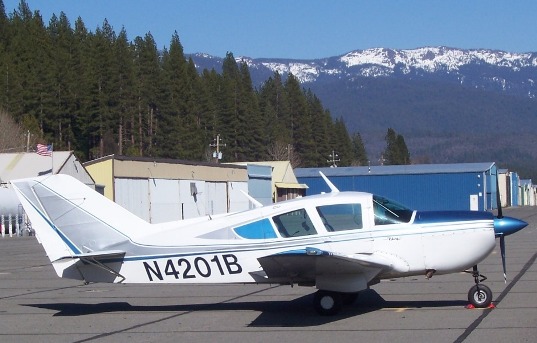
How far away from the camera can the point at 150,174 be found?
5247cm

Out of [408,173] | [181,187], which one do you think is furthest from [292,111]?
[181,187]

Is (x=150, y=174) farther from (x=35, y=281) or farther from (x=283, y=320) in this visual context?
(x=283, y=320)

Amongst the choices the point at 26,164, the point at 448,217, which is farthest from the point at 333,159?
the point at 448,217

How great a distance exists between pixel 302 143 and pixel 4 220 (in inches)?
3232

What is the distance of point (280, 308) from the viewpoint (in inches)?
562

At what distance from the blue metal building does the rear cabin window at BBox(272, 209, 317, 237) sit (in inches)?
2837

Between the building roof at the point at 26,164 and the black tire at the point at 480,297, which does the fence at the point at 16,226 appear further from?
the black tire at the point at 480,297

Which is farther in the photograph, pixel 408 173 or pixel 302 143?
pixel 302 143

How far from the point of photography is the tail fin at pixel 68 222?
45.1 ft

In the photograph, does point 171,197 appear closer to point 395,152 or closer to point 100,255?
point 100,255

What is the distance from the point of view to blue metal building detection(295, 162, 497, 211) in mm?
85562

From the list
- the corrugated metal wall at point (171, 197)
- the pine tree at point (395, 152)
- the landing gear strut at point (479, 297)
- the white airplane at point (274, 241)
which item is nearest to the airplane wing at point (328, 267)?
the white airplane at point (274, 241)

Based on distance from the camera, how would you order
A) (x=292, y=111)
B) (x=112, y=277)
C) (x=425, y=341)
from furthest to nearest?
1. (x=292, y=111)
2. (x=112, y=277)
3. (x=425, y=341)

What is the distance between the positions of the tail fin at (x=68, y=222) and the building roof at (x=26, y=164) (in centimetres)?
3725
